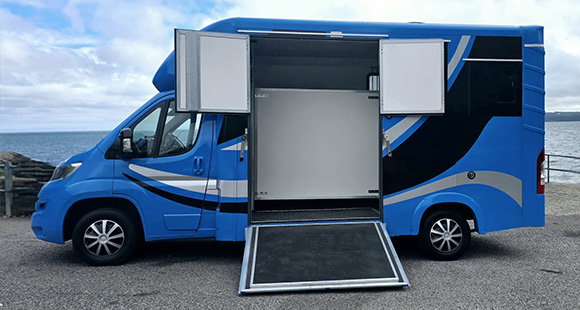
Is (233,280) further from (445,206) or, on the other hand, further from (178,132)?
(445,206)

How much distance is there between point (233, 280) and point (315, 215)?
4.63ft

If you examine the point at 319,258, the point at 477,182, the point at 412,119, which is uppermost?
the point at 412,119

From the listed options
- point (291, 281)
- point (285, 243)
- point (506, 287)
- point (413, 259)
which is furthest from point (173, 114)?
point (506, 287)

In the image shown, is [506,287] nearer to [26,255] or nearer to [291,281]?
[291,281]

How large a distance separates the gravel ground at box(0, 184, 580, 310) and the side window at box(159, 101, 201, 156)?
1.32 meters

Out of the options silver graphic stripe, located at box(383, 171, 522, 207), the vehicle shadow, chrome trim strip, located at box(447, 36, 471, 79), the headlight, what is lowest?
the vehicle shadow

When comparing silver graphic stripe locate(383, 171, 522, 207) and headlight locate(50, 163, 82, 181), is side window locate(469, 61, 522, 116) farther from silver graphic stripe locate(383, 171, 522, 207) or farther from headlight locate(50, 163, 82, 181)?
headlight locate(50, 163, 82, 181)

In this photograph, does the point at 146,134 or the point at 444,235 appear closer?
the point at 146,134

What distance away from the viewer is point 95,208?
538 centimetres

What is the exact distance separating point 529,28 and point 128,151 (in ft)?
15.5

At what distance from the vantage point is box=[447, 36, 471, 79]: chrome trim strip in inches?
216

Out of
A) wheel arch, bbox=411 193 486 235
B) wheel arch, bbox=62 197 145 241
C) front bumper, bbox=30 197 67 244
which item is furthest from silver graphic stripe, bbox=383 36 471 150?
front bumper, bbox=30 197 67 244

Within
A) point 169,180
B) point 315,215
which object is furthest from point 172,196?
point 315,215

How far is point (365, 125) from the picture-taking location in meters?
6.70
